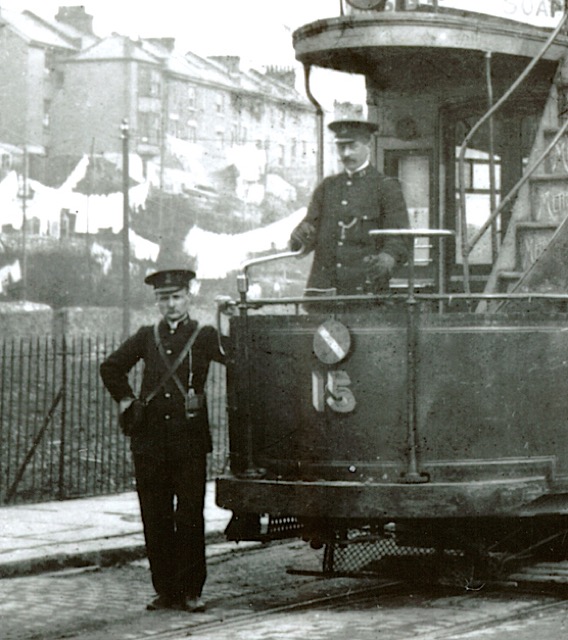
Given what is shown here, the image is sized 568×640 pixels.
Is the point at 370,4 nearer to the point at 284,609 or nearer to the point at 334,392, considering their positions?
the point at 334,392

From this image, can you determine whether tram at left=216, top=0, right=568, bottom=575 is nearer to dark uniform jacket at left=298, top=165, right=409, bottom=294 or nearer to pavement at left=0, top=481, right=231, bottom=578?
dark uniform jacket at left=298, top=165, right=409, bottom=294

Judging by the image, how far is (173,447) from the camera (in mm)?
8570

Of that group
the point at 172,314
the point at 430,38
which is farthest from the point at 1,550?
the point at 430,38

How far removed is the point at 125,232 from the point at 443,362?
3327 cm

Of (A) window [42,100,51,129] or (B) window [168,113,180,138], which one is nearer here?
(B) window [168,113,180,138]

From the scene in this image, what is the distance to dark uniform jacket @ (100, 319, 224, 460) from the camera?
8.58 meters

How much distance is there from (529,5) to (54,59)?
29.8 metres

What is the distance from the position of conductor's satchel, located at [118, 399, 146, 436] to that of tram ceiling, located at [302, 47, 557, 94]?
267 centimetres

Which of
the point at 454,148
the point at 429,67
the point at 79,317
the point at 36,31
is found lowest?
the point at 79,317

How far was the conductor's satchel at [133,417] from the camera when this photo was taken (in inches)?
339

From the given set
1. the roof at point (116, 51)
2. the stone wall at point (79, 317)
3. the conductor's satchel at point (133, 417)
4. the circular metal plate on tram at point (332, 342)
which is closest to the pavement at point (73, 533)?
the conductor's satchel at point (133, 417)

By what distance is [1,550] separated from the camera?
10.4 m

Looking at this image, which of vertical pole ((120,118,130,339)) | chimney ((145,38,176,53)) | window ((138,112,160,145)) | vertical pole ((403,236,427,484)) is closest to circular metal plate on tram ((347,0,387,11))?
vertical pole ((403,236,427,484))

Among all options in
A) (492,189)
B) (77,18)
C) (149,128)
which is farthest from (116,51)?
(492,189)
